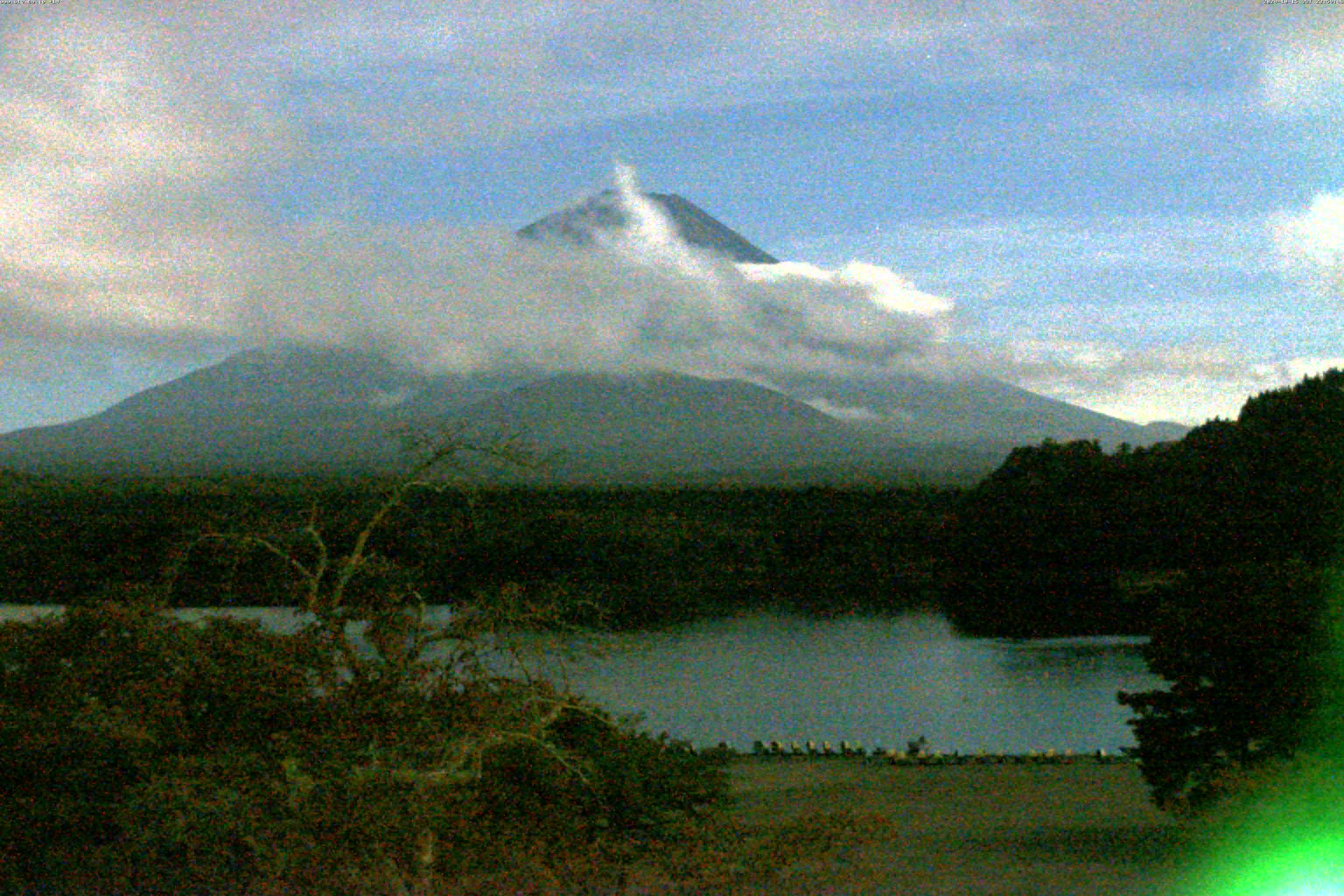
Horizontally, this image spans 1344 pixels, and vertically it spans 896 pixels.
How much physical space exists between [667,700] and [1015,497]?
21.5 m

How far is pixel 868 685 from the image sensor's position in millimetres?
A: 25609

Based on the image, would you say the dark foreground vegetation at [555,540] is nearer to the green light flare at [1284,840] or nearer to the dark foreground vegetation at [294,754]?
the dark foreground vegetation at [294,754]

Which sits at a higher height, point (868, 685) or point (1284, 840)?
point (1284, 840)

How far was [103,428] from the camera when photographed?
100750mm

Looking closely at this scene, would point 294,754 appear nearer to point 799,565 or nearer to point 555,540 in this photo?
point 555,540

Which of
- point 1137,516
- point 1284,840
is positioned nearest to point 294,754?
point 1284,840

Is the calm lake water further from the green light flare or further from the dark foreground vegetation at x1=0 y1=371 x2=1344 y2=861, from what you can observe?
the green light flare

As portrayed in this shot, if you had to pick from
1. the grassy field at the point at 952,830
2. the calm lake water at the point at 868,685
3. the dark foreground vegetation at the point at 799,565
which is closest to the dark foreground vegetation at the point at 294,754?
the dark foreground vegetation at the point at 799,565

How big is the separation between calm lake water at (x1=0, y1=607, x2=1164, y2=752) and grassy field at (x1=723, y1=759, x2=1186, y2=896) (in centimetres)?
348

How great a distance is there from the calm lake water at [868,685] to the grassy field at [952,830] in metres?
3.48

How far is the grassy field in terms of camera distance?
6324 millimetres

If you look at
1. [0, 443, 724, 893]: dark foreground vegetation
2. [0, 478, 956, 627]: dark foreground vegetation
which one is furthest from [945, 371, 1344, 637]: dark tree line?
[0, 443, 724, 893]: dark foreground vegetation

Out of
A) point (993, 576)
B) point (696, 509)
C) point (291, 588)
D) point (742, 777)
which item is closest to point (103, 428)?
point (696, 509)

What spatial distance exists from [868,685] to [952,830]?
1449cm
